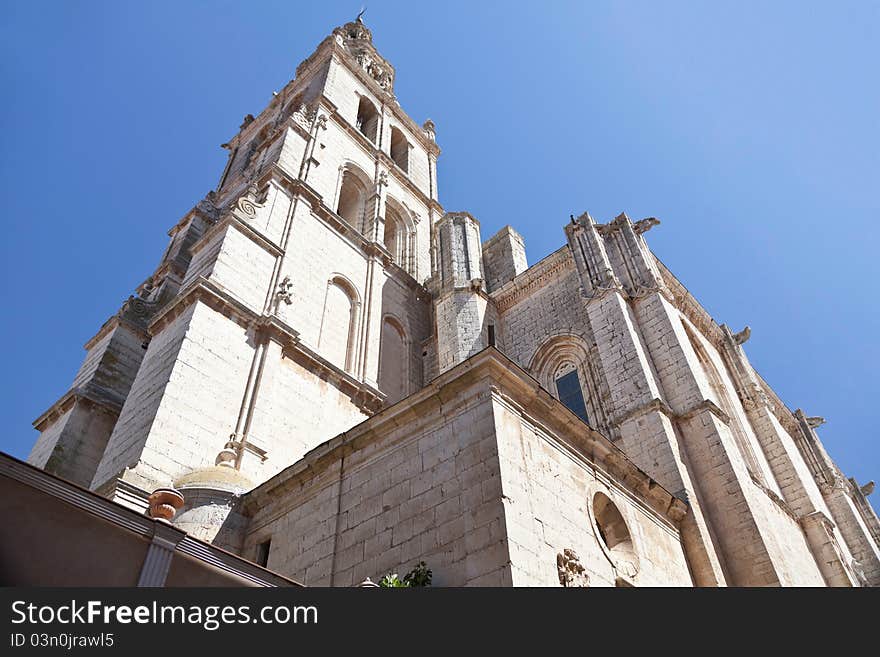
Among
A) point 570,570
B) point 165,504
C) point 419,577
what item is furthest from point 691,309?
point 165,504

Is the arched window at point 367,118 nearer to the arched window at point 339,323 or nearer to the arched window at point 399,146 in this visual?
the arched window at point 399,146

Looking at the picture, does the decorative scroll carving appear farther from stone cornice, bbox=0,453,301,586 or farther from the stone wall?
stone cornice, bbox=0,453,301,586

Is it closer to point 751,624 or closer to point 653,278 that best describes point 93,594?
point 751,624

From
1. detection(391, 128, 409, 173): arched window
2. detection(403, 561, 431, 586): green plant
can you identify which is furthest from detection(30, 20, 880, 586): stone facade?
detection(391, 128, 409, 173): arched window

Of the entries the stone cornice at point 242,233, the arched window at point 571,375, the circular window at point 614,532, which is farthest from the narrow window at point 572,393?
the stone cornice at point 242,233

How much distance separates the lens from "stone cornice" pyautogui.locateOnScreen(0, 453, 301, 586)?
16.6 ft

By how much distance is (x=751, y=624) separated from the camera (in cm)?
523

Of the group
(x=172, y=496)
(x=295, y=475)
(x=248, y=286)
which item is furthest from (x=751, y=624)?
(x=248, y=286)

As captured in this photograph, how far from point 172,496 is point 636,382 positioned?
9.81 metres

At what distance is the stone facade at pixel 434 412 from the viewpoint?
8.77 meters

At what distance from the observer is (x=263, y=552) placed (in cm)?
1077

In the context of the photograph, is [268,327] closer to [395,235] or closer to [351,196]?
[395,235]

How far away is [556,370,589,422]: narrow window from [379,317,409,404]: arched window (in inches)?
200

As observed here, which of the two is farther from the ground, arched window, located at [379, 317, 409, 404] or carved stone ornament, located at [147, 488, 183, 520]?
arched window, located at [379, 317, 409, 404]
